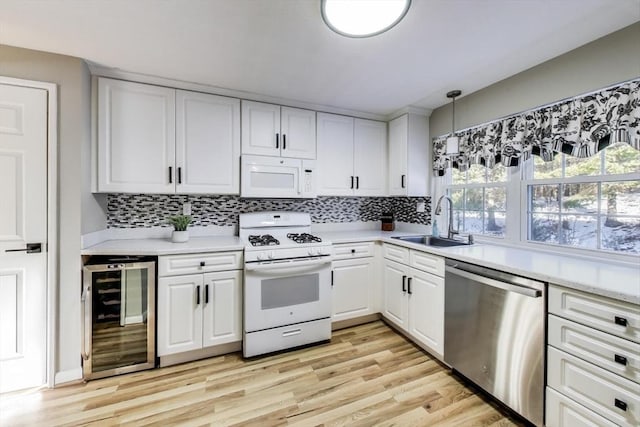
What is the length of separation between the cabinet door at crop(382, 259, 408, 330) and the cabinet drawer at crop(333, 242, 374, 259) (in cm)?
22

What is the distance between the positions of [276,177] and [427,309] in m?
1.83

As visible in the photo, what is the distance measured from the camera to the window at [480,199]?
248 centimetres

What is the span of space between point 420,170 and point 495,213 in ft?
2.90

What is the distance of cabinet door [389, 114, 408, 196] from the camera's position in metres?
3.06

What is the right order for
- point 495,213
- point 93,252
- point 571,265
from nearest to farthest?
1. point 571,265
2. point 93,252
3. point 495,213

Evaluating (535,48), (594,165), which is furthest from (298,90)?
(594,165)

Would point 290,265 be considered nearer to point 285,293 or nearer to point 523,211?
point 285,293

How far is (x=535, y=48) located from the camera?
1.82m

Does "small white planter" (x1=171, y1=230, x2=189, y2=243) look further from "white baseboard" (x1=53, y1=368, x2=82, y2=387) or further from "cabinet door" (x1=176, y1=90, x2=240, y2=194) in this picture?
"white baseboard" (x1=53, y1=368, x2=82, y2=387)

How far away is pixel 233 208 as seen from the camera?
114 inches

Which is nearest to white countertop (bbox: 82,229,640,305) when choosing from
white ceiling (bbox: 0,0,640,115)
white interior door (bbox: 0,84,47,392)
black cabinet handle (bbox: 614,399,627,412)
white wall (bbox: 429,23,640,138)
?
white interior door (bbox: 0,84,47,392)

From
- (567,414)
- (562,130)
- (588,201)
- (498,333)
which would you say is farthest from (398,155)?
(567,414)

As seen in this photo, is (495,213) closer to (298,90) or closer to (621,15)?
(621,15)

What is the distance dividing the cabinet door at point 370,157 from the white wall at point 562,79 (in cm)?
85
